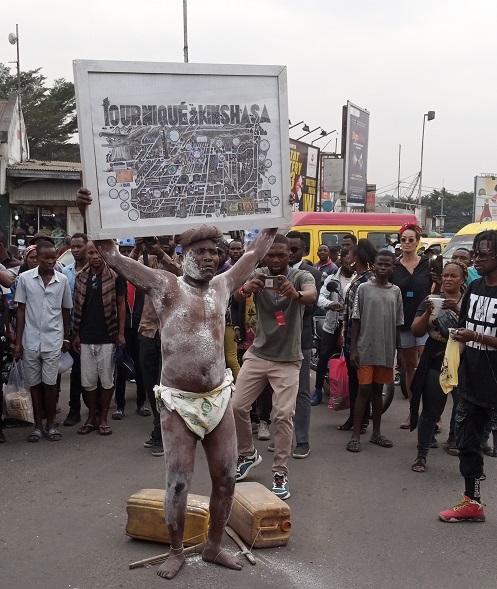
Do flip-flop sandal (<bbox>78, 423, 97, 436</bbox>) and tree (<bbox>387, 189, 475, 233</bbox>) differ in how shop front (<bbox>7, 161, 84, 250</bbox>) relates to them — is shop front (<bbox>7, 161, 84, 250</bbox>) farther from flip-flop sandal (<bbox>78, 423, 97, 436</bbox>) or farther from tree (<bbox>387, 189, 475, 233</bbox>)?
tree (<bbox>387, 189, 475, 233</bbox>)

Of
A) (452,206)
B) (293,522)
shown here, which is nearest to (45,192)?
(293,522)

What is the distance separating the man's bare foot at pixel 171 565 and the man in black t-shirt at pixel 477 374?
196cm

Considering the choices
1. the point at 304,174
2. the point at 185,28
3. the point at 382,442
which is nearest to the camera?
the point at 382,442

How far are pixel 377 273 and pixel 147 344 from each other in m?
2.26

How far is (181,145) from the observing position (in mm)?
4121

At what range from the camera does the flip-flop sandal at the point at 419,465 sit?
596 centimetres

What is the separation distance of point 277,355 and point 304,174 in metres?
22.7

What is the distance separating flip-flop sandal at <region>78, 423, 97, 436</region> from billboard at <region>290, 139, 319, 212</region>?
19.7 meters

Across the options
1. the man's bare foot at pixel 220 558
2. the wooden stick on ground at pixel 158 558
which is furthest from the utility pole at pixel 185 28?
the man's bare foot at pixel 220 558

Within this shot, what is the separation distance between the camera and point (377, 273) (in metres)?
6.63

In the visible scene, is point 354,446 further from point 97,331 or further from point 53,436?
point 53,436

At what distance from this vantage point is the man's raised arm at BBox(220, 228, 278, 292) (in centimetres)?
429

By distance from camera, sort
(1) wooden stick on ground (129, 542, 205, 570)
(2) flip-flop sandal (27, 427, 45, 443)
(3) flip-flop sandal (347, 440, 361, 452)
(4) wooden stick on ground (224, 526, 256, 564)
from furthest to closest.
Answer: (2) flip-flop sandal (27, 427, 45, 443) → (3) flip-flop sandal (347, 440, 361, 452) → (4) wooden stick on ground (224, 526, 256, 564) → (1) wooden stick on ground (129, 542, 205, 570)

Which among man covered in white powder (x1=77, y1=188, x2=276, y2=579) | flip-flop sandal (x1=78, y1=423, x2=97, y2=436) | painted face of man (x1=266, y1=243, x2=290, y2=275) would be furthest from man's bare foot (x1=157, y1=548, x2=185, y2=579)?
flip-flop sandal (x1=78, y1=423, x2=97, y2=436)
